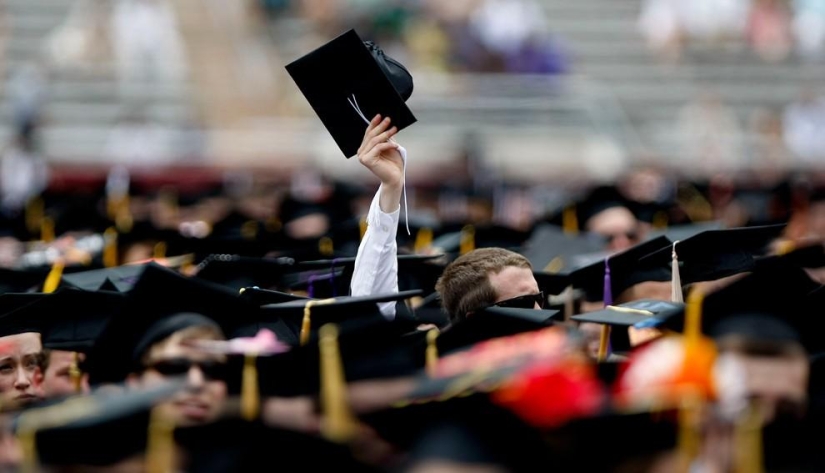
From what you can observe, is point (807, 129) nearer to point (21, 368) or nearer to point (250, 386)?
point (21, 368)

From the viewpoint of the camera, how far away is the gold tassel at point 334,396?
11.9ft

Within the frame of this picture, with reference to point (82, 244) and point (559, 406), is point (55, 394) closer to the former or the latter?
point (559, 406)

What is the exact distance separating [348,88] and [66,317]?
4.17ft

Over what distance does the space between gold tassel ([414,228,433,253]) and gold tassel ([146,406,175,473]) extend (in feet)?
15.6

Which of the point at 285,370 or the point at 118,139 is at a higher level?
the point at 118,139

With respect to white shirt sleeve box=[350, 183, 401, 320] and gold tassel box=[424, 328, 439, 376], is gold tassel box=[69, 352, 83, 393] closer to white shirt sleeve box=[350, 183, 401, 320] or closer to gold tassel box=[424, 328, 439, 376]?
white shirt sleeve box=[350, 183, 401, 320]

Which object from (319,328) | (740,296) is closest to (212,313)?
(319,328)

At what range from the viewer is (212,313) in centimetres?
454

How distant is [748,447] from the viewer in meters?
3.16

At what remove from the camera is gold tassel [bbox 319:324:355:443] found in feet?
11.9

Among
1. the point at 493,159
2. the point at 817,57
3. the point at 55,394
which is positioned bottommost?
the point at 55,394

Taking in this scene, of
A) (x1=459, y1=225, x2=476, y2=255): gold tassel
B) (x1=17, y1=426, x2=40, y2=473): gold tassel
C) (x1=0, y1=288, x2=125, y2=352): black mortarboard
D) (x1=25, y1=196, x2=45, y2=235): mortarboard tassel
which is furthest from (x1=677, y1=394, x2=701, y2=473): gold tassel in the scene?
(x1=25, y1=196, x2=45, y2=235): mortarboard tassel

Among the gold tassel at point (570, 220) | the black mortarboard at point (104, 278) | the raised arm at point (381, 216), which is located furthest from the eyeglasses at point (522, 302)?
A: the gold tassel at point (570, 220)

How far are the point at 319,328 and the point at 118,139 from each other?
1300cm
